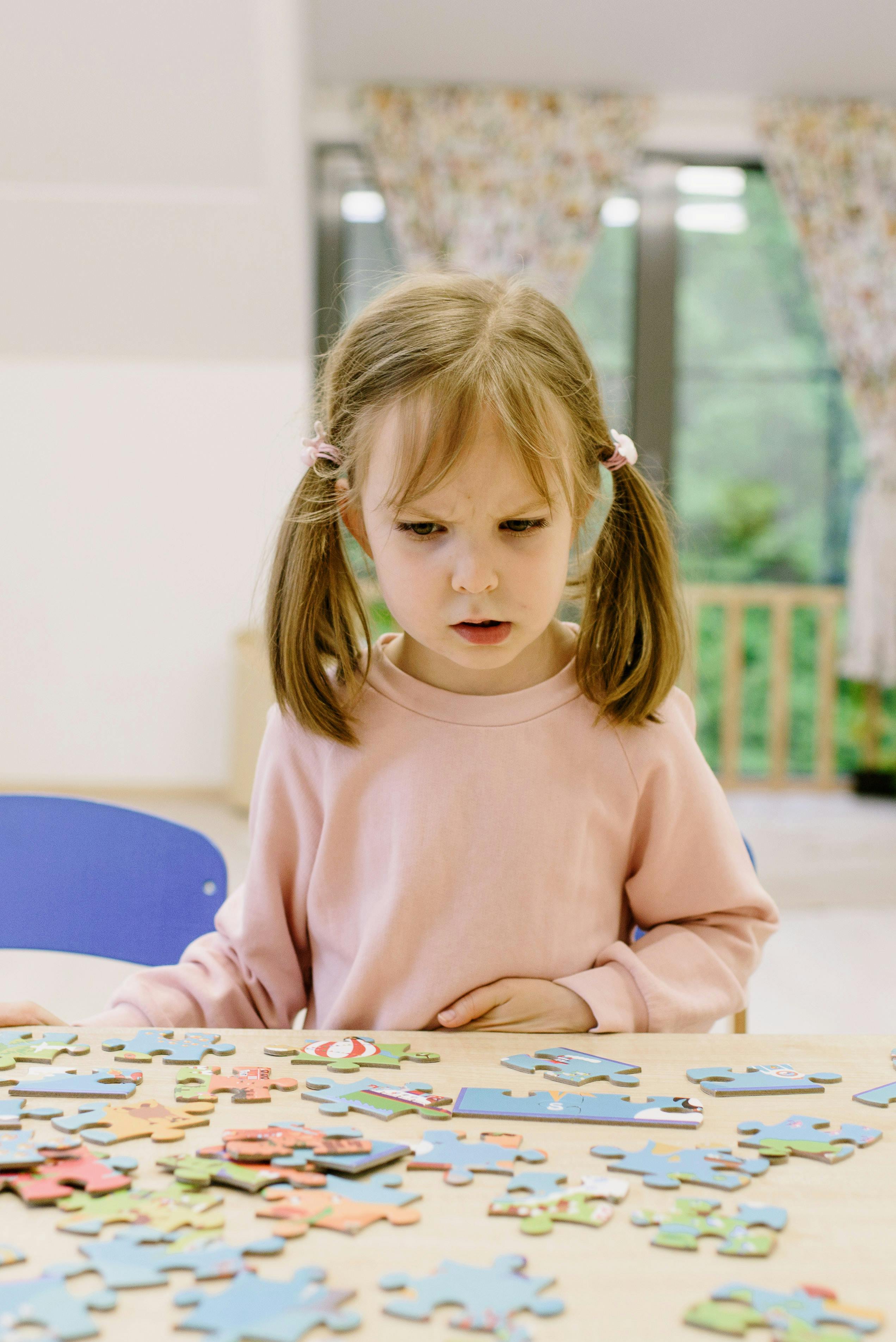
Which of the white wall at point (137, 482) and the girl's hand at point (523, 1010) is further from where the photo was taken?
the white wall at point (137, 482)

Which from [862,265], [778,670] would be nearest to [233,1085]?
[778,670]

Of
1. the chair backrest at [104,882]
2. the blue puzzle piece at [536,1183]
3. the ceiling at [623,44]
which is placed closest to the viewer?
the blue puzzle piece at [536,1183]

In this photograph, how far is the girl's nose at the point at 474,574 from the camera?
819 mm

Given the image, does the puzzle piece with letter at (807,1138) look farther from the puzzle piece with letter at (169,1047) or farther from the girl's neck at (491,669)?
the girl's neck at (491,669)

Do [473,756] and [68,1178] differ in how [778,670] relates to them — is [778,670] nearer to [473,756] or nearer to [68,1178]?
[473,756]

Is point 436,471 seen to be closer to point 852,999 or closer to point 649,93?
point 852,999

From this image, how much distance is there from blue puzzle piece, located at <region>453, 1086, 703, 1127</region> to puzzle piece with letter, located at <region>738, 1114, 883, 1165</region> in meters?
0.03

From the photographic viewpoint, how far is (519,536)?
0.84 m

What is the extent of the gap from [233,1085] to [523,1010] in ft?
0.84

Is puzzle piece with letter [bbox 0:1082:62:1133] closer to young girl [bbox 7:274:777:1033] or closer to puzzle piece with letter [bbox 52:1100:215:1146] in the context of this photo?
puzzle piece with letter [bbox 52:1100:215:1146]

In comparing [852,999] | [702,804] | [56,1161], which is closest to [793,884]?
[852,999]

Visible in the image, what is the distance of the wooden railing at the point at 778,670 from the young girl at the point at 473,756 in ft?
12.8

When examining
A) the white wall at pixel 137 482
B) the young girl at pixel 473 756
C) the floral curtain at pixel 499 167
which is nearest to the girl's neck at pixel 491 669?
the young girl at pixel 473 756

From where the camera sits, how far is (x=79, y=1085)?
684mm
